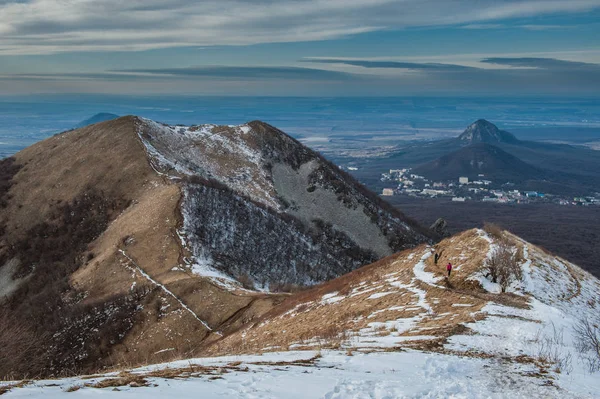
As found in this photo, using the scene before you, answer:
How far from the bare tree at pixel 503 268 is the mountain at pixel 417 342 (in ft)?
1.22

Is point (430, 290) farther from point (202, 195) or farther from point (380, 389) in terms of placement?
point (202, 195)

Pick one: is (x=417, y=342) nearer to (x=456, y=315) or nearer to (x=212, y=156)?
(x=456, y=315)

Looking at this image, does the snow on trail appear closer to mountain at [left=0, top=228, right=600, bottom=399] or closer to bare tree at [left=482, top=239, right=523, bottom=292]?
mountain at [left=0, top=228, right=600, bottom=399]

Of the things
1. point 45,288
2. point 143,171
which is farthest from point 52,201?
point 45,288

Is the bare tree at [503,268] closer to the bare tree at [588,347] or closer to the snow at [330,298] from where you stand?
the bare tree at [588,347]

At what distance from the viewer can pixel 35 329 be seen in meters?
40.4

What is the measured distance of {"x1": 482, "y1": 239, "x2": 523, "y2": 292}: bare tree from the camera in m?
28.2

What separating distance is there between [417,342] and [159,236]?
1529 inches

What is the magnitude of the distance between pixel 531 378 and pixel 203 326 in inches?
1033

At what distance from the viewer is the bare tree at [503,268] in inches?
1112

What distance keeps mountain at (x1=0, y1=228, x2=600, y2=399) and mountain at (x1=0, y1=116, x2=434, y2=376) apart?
20.1 feet

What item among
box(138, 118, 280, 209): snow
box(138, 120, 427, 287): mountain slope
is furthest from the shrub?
box(138, 118, 280, 209): snow

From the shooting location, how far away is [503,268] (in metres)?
28.8

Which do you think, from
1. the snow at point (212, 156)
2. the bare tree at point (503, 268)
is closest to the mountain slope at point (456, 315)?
the bare tree at point (503, 268)
